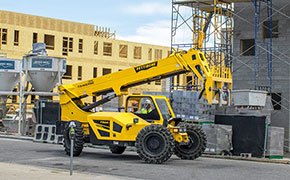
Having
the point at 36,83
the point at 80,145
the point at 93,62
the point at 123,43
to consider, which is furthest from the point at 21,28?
the point at 80,145

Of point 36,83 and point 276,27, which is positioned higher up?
point 276,27

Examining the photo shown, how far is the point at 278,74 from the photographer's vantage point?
2667cm

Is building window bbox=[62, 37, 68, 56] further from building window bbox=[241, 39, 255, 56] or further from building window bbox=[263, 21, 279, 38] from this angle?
building window bbox=[263, 21, 279, 38]

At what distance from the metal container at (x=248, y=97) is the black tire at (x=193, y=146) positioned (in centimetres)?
402

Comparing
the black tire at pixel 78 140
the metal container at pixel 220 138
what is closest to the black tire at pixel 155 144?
the black tire at pixel 78 140

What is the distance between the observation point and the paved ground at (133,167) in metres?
15.6

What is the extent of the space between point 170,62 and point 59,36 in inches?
1980

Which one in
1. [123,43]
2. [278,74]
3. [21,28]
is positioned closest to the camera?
[278,74]

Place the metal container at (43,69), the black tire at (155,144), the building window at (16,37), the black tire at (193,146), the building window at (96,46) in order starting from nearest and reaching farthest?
the black tire at (155,144), the black tire at (193,146), the metal container at (43,69), the building window at (16,37), the building window at (96,46)

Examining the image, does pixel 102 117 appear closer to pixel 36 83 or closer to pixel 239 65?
pixel 239 65

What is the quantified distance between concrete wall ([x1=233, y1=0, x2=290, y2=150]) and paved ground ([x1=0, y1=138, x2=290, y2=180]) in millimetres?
6818

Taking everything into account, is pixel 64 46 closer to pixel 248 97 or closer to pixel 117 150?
pixel 248 97

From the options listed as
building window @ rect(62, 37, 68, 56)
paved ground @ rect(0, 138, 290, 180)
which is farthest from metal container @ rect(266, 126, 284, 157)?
building window @ rect(62, 37, 68, 56)

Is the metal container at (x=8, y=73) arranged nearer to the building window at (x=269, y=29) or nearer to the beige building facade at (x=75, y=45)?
the building window at (x=269, y=29)
